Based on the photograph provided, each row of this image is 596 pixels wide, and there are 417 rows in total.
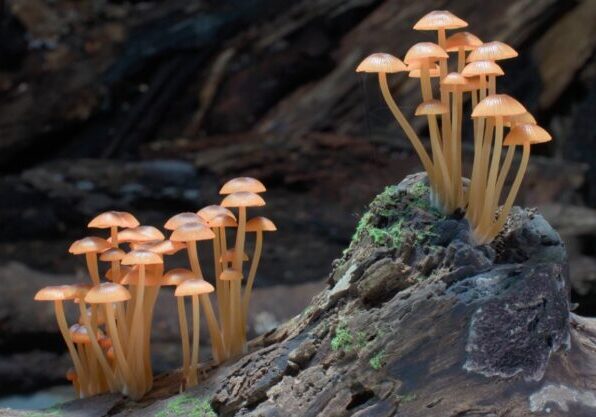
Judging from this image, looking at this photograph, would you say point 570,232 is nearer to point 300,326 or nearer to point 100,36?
point 300,326

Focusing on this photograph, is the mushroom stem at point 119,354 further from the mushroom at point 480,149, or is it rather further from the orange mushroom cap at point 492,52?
the orange mushroom cap at point 492,52

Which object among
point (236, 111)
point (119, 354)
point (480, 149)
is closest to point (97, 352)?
point (119, 354)

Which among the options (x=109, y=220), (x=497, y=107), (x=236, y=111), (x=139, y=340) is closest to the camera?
(x=497, y=107)

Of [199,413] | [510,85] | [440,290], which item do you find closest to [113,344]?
[199,413]

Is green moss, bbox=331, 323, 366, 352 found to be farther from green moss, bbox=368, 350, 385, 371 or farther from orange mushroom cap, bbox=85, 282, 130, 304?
orange mushroom cap, bbox=85, 282, 130, 304

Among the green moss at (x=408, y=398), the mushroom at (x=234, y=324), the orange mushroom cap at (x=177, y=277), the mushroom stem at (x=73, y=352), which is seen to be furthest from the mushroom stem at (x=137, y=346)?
the green moss at (x=408, y=398)

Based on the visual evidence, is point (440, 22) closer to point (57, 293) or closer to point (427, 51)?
point (427, 51)

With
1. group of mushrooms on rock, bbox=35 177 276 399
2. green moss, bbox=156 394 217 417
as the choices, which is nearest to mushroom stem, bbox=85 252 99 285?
group of mushrooms on rock, bbox=35 177 276 399
